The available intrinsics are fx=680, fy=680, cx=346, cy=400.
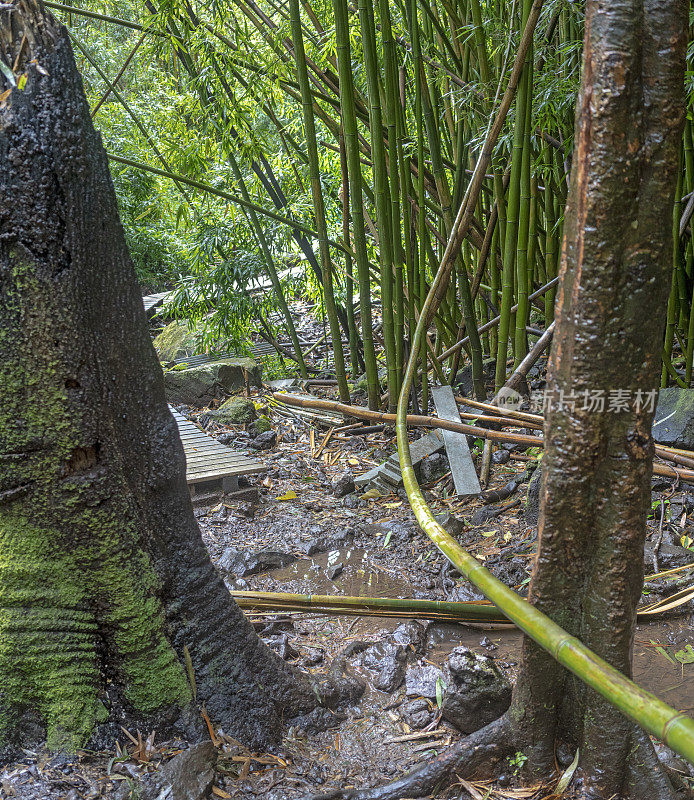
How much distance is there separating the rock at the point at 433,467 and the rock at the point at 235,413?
60.3 inches

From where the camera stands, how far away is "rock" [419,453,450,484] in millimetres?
3611

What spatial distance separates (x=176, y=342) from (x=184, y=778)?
5254 mm

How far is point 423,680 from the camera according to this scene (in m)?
2.06

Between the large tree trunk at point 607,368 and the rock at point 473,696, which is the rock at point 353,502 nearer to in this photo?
the rock at point 473,696

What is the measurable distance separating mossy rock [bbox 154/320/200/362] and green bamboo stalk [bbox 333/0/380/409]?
2.37 meters

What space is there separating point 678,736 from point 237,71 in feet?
12.0

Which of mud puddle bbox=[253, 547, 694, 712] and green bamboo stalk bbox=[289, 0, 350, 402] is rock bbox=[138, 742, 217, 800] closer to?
mud puddle bbox=[253, 547, 694, 712]

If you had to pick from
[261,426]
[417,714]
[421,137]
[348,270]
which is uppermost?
[421,137]

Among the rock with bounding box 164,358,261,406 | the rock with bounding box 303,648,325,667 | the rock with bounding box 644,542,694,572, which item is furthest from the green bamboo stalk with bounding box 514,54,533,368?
the rock with bounding box 164,358,261,406

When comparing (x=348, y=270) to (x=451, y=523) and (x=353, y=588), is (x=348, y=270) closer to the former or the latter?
(x=451, y=523)

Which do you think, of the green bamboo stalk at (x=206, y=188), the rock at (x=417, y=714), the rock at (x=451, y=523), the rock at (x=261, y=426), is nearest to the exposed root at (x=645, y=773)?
the rock at (x=417, y=714)

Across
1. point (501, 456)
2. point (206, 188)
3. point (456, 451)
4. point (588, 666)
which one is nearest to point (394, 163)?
point (206, 188)

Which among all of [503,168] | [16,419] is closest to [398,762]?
[16,419]

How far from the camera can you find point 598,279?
1.24 meters
